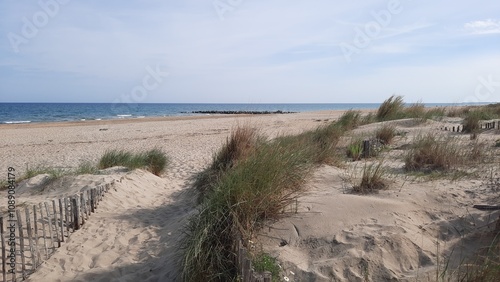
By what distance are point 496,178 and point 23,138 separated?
2062 centimetres

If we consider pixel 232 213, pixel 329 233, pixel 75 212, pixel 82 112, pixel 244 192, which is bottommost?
pixel 82 112

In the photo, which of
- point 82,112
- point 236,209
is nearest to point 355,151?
point 236,209

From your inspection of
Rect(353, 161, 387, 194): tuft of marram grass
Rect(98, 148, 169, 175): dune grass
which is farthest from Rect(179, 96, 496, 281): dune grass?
Rect(98, 148, 169, 175): dune grass

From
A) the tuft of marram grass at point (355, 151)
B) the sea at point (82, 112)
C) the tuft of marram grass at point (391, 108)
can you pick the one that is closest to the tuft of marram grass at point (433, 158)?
the tuft of marram grass at point (355, 151)

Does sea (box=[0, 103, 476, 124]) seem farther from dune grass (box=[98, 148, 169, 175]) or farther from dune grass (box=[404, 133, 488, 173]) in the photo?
dune grass (box=[404, 133, 488, 173])

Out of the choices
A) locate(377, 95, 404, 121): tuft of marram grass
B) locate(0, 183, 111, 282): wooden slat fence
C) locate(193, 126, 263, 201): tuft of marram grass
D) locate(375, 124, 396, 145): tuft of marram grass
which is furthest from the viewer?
locate(377, 95, 404, 121): tuft of marram grass

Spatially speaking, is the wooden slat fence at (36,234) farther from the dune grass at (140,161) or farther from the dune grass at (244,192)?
the dune grass at (140,161)

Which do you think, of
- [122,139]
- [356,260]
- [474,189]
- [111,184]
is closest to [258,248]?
[356,260]

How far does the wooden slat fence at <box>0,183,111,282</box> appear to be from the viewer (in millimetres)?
4535

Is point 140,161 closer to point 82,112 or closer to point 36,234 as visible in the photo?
point 36,234

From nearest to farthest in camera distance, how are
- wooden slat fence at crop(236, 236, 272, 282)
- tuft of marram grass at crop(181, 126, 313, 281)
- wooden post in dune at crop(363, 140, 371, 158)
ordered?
wooden slat fence at crop(236, 236, 272, 282) → tuft of marram grass at crop(181, 126, 313, 281) → wooden post in dune at crop(363, 140, 371, 158)

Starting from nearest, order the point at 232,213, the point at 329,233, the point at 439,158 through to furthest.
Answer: the point at 232,213
the point at 329,233
the point at 439,158

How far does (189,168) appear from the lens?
10.5 meters

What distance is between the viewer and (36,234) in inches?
187
